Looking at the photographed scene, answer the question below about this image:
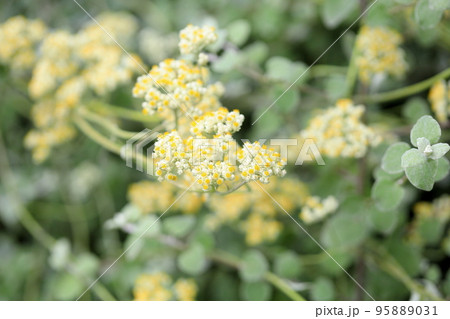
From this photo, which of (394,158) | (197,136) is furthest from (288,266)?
(197,136)

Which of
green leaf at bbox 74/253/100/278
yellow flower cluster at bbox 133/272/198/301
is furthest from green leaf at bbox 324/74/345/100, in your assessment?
green leaf at bbox 74/253/100/278

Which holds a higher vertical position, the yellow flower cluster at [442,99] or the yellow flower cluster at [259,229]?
the yellow flower cluster at [442,99]

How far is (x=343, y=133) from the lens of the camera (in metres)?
1.02

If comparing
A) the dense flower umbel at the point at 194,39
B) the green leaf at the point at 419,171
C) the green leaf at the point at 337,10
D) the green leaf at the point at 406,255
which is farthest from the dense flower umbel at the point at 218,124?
the green leaf at the point at 406,255

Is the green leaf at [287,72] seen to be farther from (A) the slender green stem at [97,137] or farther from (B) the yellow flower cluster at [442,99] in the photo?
(A) the slender green stem at [97,137]

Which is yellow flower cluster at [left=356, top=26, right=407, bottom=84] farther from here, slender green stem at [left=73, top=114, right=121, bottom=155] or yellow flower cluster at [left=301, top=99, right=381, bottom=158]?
slender green stem at [left=73, top=114, right=121, bottom=155]

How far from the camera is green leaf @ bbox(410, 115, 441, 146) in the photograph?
0.79 metres

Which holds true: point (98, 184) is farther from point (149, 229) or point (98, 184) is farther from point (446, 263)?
point (446, 263)

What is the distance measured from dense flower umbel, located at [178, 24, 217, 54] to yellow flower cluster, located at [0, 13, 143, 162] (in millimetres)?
306

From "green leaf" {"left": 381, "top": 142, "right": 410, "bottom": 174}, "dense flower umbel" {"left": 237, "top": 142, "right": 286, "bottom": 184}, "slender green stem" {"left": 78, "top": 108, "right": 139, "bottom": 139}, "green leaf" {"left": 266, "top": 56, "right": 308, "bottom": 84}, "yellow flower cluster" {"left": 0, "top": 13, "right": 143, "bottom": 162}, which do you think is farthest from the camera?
"yellow flower cluster" {"left": 0, "top": 13, "right": 143, "bottom": 162}

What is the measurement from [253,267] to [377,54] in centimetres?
58

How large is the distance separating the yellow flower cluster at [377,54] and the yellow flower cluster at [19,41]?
868 mm

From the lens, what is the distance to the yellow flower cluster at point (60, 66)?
123 cm
